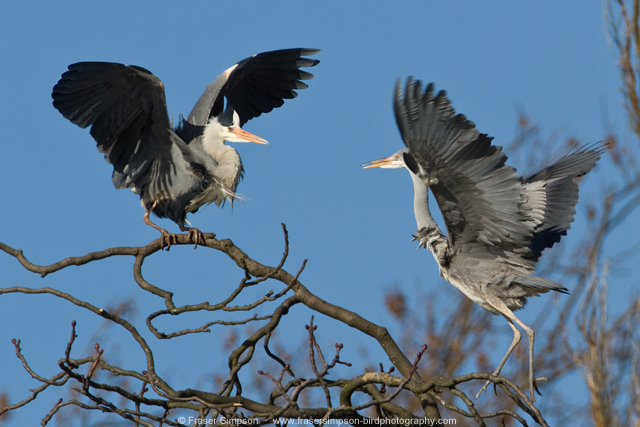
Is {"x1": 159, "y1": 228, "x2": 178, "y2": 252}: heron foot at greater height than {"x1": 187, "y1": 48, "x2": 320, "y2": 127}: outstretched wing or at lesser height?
lesser

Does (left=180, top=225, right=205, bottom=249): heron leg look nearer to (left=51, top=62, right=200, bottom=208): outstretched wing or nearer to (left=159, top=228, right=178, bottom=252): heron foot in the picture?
(left=159, top=228, right=178, bottom=252): heron foot

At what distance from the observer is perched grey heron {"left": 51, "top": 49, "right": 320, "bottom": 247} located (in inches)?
238

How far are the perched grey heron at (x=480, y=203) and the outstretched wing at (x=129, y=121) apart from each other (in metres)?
2.03

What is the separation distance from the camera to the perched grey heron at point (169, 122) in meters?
6.05

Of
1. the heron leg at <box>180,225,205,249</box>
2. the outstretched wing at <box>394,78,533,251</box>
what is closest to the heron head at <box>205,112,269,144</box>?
the heron leg at <box>180,225,205,249</box>

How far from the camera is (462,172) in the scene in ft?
15.9

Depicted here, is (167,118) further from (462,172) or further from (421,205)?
(462,172)

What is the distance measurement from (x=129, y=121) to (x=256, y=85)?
1879 millimetres

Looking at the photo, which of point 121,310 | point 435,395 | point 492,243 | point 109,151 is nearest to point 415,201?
point 492,243

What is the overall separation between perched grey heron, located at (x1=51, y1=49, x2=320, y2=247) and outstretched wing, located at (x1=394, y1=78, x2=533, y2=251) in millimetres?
1747

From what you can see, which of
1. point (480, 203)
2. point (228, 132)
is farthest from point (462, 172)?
point (228, 132)

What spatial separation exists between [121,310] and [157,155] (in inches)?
161

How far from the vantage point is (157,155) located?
6574mm

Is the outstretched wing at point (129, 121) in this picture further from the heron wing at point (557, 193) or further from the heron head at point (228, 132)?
the heron wing at point (557, 193)
